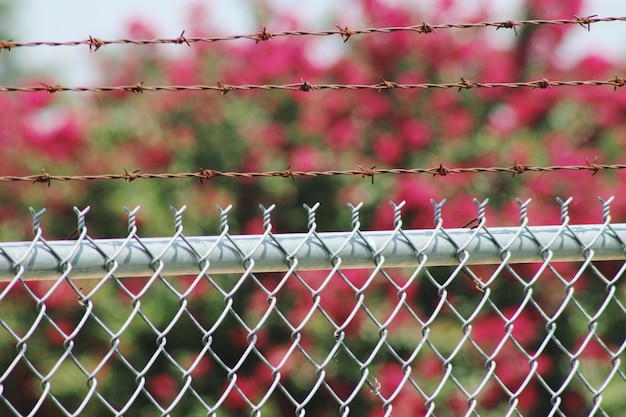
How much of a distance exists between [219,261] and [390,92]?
3656mm

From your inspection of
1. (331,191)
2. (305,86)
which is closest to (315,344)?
(331,191)

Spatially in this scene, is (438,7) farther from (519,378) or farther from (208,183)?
(519,378)

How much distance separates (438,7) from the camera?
5480 mm

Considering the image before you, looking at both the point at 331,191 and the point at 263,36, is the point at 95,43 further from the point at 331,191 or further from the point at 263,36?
the point at 331,191

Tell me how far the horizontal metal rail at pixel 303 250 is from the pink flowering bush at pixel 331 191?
2.44 metres

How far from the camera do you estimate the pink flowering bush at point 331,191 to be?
444cm

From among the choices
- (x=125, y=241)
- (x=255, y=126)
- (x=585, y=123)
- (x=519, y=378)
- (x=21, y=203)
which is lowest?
(x=125, y=241)

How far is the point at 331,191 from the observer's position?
16.0ft

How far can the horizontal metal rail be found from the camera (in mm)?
1598

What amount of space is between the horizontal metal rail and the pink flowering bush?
2.44 metres

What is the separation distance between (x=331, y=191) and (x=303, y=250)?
3.17 m

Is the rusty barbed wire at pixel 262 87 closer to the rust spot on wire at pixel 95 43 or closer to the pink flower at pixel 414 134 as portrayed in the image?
the rust spot on wire at pixel 95 43

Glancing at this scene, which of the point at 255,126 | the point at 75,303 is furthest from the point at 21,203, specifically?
the point at 255,126

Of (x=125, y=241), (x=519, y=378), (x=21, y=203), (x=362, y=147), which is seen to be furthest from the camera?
(x=362, y=147)
